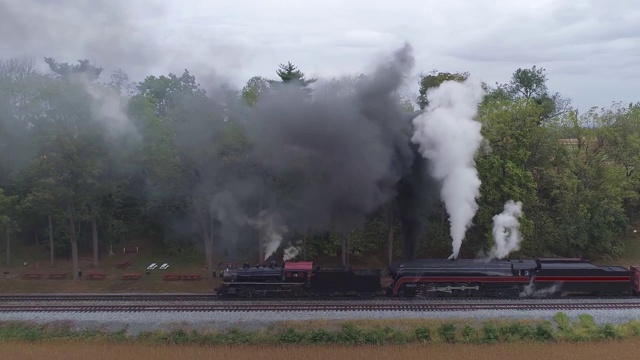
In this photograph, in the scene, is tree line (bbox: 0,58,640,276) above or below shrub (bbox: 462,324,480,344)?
above

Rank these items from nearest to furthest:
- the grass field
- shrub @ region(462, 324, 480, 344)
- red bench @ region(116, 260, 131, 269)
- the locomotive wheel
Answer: the grass field → shrub @ region(462, 324, 480, 344) → the locomotive wheel → red bench @ region(116, 260, 131, 269)

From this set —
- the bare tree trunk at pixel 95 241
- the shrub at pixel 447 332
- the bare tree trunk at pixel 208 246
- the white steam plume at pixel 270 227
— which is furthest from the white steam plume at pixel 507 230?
the bare tree trunk at pixel 95 241

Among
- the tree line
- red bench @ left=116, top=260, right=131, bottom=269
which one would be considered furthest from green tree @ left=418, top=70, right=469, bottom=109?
red bench @ left=116, top=260, right=131, bottom=269

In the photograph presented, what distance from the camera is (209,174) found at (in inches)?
1124

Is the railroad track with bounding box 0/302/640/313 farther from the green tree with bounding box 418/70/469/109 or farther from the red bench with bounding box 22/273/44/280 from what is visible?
the green tree with bounding box 418/70/469/109

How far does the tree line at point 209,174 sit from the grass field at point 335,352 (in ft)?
33.8

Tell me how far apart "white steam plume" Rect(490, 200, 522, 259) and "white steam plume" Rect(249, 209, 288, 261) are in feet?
36.6

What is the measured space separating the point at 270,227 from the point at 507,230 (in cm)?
1262

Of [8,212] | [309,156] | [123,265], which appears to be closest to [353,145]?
[309,156]

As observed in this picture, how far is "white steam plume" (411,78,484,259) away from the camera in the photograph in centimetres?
2386

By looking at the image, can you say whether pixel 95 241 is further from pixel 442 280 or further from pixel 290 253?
pixel 442 280

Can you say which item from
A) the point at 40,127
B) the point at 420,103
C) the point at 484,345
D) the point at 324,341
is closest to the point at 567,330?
the point at 484,345

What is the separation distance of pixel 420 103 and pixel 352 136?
1591 cm

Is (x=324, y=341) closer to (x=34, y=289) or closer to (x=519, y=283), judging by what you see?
(x=519, y=283)
